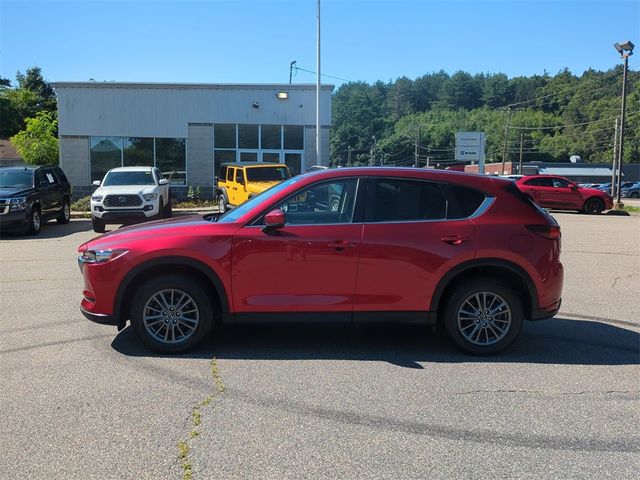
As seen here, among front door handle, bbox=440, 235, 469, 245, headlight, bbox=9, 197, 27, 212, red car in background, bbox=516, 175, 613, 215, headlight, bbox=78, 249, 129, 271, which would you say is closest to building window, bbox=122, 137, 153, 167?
headlight, bbox=9, 197, 27, 212

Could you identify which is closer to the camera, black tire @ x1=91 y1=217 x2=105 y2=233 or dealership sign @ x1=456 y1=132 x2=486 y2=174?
black tire @ x1=91 y1=217 x2=105 y2=233

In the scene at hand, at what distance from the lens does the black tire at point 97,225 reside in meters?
15.7

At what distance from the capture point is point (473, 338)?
5.38 meters

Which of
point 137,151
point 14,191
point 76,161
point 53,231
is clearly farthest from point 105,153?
point 14,191

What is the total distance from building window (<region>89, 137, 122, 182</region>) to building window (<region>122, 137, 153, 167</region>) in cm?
27

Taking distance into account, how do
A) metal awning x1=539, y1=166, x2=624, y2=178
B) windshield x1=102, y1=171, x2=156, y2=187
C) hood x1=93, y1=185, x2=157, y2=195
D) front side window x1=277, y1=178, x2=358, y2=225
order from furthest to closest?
metal awning x1=539, y1=166, x2=624, y2=178 → windshield x1=102, y1=171, x2=156, y2=187 → hood x1=93, y1=185, x2=157, y2=195 → front side window x1=277, y1=178, x2=358, y2=225

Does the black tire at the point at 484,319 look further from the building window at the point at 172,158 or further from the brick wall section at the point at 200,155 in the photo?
the building window at the point at 172,158

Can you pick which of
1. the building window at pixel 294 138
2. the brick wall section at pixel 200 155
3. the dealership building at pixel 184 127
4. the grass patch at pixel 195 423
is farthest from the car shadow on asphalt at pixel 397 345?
Result: the building window at pixel 294 138

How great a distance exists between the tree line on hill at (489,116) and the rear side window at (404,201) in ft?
280

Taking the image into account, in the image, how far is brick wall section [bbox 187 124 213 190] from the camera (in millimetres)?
Result: 26500

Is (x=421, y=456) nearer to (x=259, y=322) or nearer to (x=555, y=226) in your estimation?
(x=259, y=322)

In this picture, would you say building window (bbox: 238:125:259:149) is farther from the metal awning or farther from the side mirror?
the metal awning

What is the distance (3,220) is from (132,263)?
1136 cm

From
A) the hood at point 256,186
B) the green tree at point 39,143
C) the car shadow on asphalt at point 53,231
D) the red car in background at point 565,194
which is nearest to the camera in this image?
the car shadow on asphalt at point 53,231
